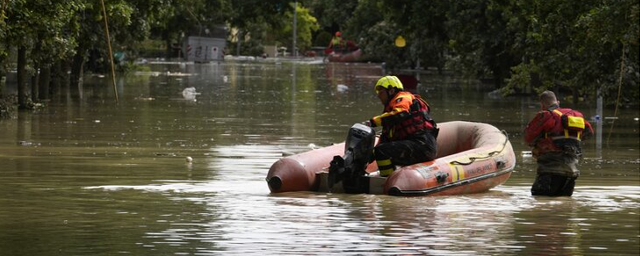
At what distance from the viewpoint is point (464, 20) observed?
54719 millimetres

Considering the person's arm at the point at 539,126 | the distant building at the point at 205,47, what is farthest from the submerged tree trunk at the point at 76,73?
the distant building at the point at 205,47

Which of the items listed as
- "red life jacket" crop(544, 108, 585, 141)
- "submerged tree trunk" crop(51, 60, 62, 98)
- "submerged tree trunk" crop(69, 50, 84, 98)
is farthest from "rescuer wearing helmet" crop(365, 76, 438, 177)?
"submerged tree trunk" crop(69, 50, 84, 98)

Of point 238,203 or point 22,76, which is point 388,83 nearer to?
point 238,203

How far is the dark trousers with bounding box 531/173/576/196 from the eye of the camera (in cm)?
1880

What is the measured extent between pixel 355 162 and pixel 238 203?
1.67 m

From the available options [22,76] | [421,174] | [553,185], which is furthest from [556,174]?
[22,76]

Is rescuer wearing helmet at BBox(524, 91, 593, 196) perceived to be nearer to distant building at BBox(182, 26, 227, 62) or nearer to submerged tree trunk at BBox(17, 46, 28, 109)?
submerged tree trunk at BBox(17, 46, 28, 109)

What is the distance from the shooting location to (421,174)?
18.1 metres

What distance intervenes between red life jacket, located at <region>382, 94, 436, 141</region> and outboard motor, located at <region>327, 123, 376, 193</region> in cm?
42

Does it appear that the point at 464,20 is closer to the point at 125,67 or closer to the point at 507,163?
the point at 125,67

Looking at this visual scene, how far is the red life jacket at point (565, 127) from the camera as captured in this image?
1870cm

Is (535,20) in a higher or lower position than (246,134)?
higher

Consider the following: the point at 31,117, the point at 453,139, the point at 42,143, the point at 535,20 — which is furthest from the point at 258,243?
the point at 535,20

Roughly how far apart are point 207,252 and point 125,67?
41.6m
